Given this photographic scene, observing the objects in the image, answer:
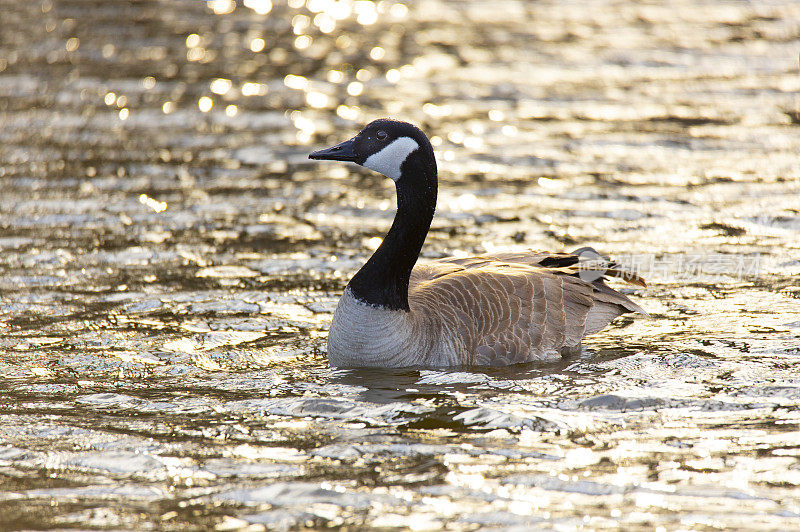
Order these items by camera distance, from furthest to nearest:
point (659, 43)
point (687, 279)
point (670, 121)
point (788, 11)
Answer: point (788, 11) < point (659, 43) < point (670, 121) < point (687, 279)

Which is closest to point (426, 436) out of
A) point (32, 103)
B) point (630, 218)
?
point (630, 218)

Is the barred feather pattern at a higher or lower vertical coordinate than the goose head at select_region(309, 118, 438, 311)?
lower

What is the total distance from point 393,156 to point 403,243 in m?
0.74

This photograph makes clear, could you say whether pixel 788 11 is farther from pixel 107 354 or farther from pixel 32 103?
pixel 107 354

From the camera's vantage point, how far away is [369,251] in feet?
41.1

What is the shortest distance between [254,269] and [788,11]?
57.7 feet

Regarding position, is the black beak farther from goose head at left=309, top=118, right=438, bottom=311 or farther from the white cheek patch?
the white cheek patch

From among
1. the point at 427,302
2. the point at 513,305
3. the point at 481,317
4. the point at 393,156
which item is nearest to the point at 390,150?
the point at 393,156

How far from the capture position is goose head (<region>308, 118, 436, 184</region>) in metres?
8.99

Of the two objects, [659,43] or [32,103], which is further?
[659,43]

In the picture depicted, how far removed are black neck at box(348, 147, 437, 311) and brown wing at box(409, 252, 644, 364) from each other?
17.1 inches

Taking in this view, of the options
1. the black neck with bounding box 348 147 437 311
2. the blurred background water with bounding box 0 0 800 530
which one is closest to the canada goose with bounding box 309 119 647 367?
the black neck with bounding box 348 147 437 311

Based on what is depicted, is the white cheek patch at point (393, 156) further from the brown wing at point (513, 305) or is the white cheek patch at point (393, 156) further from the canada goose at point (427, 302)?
the brown wing at point (513, 305)

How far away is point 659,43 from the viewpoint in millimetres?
22062
